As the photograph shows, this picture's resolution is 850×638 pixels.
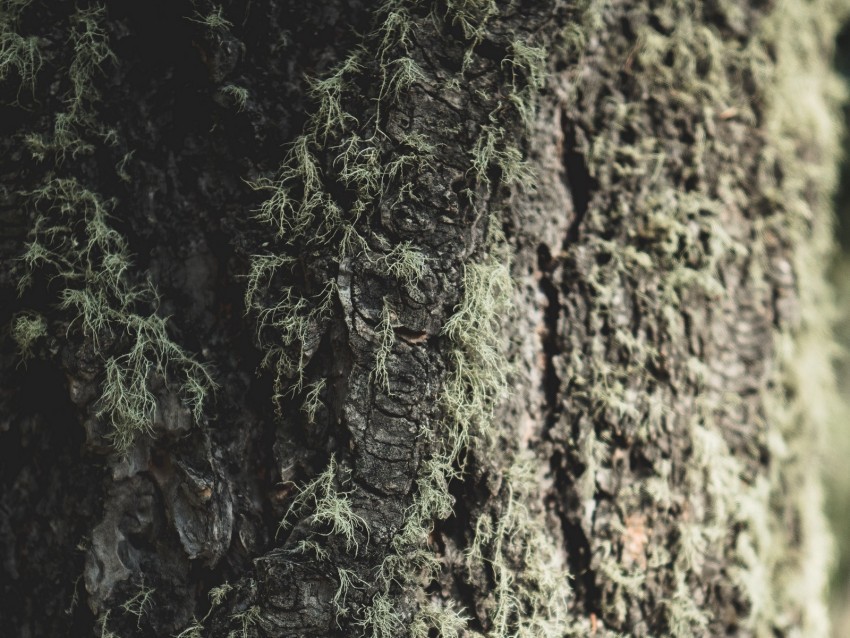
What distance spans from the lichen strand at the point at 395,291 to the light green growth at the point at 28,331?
1.53 feet

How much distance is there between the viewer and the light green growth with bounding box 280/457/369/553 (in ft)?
4.14

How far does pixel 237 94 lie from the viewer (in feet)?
4.46

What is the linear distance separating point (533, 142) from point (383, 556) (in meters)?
0.96

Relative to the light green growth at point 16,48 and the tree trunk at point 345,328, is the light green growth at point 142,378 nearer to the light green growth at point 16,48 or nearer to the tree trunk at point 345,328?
the tree trunk at point 345,328

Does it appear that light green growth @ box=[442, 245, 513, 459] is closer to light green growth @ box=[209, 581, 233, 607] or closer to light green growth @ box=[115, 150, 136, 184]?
light green growth @ box=[209, 581, 233, 607]

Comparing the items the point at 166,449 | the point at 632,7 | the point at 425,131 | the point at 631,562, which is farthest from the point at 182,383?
the point at 632,7

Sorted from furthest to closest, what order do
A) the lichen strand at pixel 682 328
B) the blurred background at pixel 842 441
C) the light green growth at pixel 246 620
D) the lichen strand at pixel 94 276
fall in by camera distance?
the blurred background at pixel 842 441 → the lichen strand at pixel 682 328 → the lichen strand at pixel 94 276 → the light green growth at pixel 246 620

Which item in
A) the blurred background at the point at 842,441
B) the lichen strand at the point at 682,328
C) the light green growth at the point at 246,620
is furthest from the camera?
the blurred background at the point at 842,441

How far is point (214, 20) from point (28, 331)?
774 mm

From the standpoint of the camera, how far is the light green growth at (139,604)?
4.33 ft

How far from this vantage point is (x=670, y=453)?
154 cm

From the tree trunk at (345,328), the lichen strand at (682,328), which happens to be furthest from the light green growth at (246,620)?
the lichen strand at (682,328)

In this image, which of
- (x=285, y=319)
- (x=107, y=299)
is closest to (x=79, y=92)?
(x=107, y=299)

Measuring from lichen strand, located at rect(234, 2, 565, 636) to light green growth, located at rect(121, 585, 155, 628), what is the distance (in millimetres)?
284
